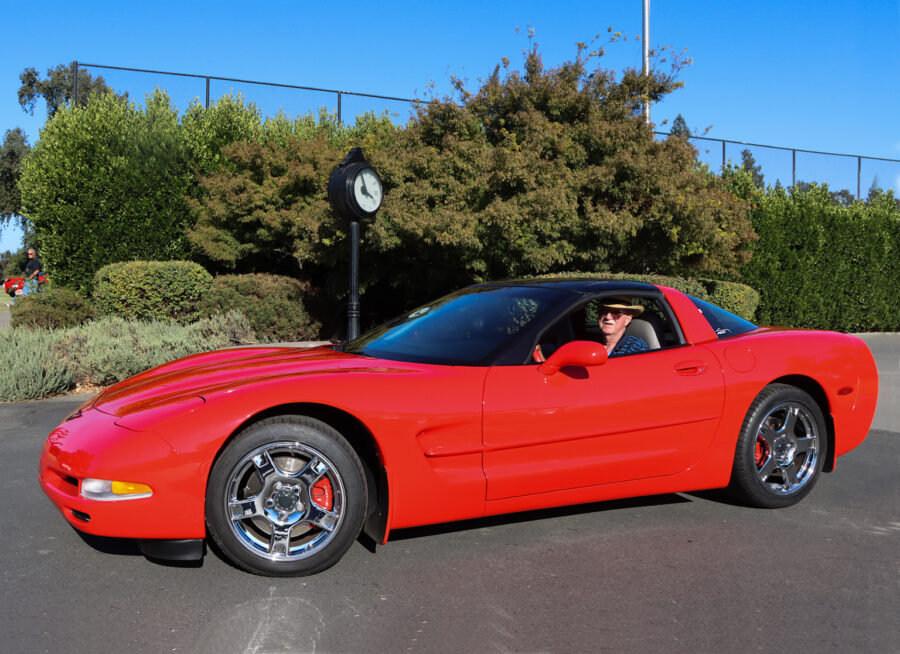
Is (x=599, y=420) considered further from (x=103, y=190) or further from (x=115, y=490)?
(x=103, y=190)

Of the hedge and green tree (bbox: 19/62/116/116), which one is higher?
green tree (bbox: 19/62/116/116)

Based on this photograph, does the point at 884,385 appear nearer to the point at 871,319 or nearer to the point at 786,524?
the point at 786,524

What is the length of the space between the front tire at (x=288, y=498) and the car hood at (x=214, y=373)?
34 cm

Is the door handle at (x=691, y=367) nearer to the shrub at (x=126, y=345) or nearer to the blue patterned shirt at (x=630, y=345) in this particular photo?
the blue patterned shirt at (x=630, y=345)

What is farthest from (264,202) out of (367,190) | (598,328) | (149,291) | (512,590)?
(512,590)

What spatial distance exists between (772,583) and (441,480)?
5.18 feet

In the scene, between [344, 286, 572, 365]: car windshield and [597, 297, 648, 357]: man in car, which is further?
A: [597, 297, 648, 357]: man in car

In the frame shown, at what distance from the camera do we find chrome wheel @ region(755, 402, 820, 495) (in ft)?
15.7

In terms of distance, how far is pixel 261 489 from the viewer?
354cm

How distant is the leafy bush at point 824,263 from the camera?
18.6 m

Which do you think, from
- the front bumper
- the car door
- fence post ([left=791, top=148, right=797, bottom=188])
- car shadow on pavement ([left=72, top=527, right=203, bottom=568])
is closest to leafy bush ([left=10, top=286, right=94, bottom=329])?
car shadow on pavement ([left=72, top=527, right=203, bottom=568])

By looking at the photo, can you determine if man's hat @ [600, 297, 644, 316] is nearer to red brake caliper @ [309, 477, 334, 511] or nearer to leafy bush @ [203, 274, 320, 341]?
red brake caliper @ [309, 477, 334, 511]

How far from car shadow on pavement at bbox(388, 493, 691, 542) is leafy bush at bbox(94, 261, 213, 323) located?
11.2 metres

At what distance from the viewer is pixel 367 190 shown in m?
10.7
